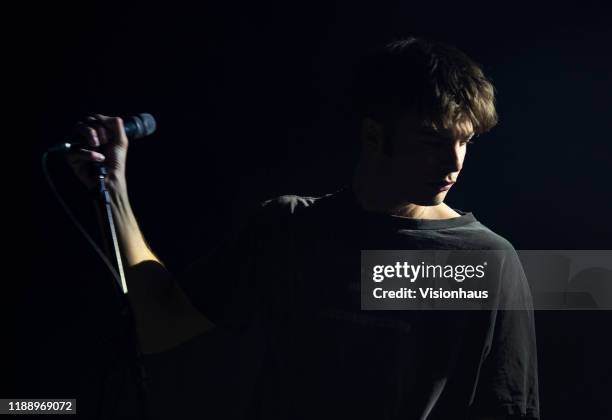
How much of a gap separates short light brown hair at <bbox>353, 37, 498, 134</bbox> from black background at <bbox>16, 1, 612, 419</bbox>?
1.95 ft

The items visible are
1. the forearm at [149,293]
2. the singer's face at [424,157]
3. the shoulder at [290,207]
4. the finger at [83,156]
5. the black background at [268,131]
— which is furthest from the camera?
the black background at [268,131]

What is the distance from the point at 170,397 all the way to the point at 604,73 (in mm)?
2073

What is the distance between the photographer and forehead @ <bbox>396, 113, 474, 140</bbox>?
155 cm

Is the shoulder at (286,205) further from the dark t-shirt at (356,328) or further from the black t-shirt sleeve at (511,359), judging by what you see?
the black t-shirt sleeve at (511,359)

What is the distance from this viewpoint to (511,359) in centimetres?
158

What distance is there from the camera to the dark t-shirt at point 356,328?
1.58m

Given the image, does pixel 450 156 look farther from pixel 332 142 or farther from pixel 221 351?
pixel 221 351

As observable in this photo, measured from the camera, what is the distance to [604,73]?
7.55 feet

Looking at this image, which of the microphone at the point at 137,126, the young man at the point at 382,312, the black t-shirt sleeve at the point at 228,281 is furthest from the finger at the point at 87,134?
the black t-shirt sleeve at the point at 228,281

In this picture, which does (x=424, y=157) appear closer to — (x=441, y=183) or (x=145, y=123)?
(x=441, y=183)

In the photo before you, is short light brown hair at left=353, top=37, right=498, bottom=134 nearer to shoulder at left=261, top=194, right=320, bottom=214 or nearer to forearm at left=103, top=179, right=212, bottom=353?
shoulder at left=261, top=194, right=320, bottom=214

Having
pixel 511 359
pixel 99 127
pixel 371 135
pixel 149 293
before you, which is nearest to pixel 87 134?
pixel 99 127

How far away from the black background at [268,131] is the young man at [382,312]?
71 cm

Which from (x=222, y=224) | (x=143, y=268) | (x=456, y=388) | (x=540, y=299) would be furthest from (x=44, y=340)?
(x=540, y=299)
